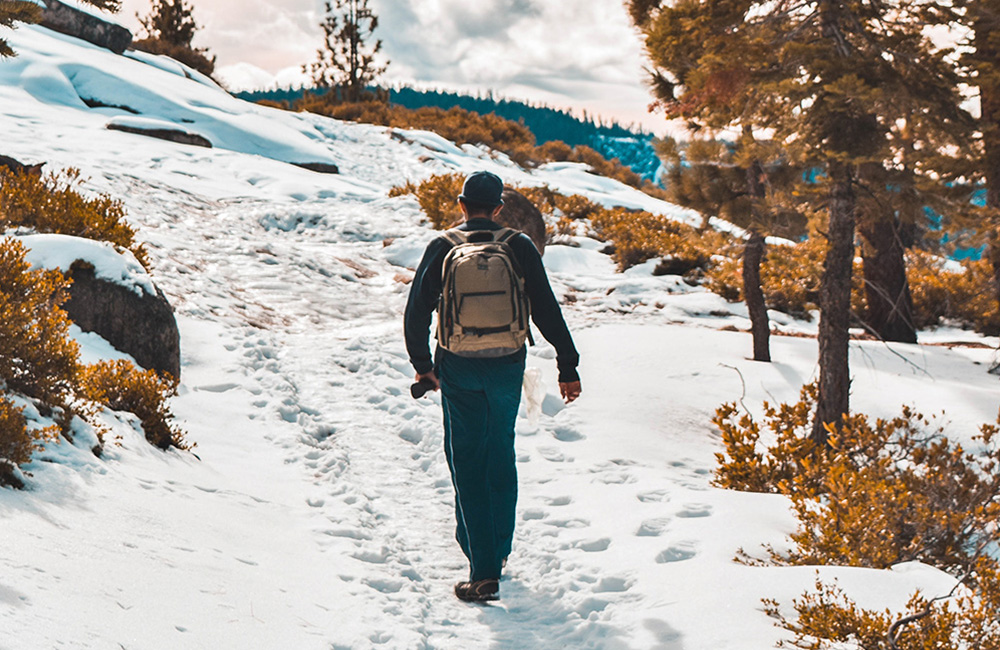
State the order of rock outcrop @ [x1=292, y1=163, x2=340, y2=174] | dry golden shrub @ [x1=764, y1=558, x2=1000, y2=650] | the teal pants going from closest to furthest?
dry golden shrub @ [x1=764, y1=558, x2=1000, y2=650] → the teal pants → rock outcrop @ [x1=292, y1=163, x2=340, y2=174]

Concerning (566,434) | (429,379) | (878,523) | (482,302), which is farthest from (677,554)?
(566,434)

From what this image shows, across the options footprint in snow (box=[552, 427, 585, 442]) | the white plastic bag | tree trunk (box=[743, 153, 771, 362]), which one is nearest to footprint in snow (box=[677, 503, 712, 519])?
the white plastic bag

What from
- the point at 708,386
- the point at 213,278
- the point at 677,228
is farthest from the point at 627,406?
the point at 677,228

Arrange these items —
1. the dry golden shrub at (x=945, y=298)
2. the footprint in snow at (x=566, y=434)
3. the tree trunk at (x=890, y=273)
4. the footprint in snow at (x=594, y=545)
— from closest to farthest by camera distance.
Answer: the footprint in snow at (x=594, y=545)
the footprint in snow at (x=566, y=434)
the tree trunk at (x=890, y=273)
the dry golden shrub at (x=945, y=298)

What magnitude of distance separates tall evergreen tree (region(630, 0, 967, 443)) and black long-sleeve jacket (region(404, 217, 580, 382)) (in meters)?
2.59

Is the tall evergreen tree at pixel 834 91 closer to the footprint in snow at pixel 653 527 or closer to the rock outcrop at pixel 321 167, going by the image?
the footprint in snow at pixel 653 527

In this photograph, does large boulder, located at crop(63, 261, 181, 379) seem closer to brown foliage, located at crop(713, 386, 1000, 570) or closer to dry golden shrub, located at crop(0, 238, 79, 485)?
dry golden shrub, located at crop(0, 238, 79, 485)

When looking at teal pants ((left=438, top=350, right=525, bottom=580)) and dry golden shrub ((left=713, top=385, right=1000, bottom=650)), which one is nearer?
dry golden shrub ((left=713, top=385, right=1000, bottom=650))

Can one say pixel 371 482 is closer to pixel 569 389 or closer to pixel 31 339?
pixel 569 389

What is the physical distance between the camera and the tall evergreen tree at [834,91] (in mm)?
4957

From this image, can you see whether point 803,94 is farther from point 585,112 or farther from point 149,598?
point 585,112

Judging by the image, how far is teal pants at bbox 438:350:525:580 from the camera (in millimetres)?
3465

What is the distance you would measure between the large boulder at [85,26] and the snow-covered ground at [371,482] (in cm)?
1286

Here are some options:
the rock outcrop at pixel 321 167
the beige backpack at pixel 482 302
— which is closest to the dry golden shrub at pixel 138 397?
the beige backpack at pixel 482 302
